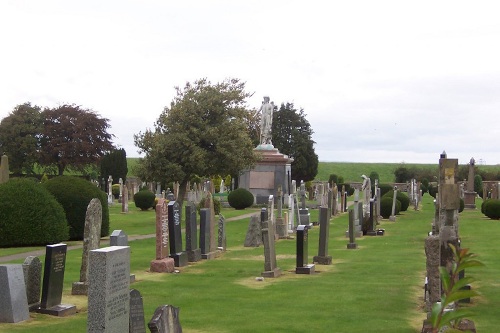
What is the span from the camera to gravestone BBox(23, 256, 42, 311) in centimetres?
1253

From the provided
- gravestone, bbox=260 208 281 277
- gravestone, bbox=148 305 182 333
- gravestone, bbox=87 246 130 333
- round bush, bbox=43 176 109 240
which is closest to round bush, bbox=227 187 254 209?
round bush, bbox=43 176 109 240

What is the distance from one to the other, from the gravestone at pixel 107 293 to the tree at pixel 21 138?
62531mm

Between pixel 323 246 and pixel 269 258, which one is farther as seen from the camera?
pixel 323 246

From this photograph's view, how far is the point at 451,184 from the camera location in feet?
41.7

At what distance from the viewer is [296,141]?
258ft

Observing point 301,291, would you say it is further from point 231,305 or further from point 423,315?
point 423,315

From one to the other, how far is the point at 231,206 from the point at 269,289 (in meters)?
34.3

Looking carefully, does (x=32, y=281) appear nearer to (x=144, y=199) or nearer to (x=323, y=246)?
(x=323, y=246)

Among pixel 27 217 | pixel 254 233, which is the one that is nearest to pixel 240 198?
pixel 254 233

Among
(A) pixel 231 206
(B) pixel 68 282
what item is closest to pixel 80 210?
(B) pixel 68 282

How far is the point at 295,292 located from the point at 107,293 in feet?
24.7

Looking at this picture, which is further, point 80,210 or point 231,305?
point 80,210

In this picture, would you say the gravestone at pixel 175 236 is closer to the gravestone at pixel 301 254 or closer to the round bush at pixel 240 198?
the gravestone at pixel 301 254

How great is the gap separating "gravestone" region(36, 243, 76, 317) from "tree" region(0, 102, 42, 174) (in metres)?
57.5
